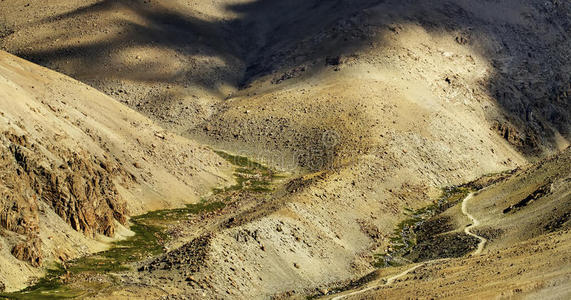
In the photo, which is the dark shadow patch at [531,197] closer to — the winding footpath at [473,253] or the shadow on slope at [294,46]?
the winding footpath at [473,253]

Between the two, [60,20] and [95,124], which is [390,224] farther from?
[60,20]

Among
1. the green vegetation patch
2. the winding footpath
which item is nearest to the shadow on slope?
the winding footpath

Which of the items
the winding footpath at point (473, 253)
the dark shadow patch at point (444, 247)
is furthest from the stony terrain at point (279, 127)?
the winding footpath at point (473, 253)

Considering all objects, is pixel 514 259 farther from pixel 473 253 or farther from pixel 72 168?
pixel 72 168

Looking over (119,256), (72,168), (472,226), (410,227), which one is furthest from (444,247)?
(72,168)

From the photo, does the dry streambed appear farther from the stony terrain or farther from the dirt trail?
the dirt trail
